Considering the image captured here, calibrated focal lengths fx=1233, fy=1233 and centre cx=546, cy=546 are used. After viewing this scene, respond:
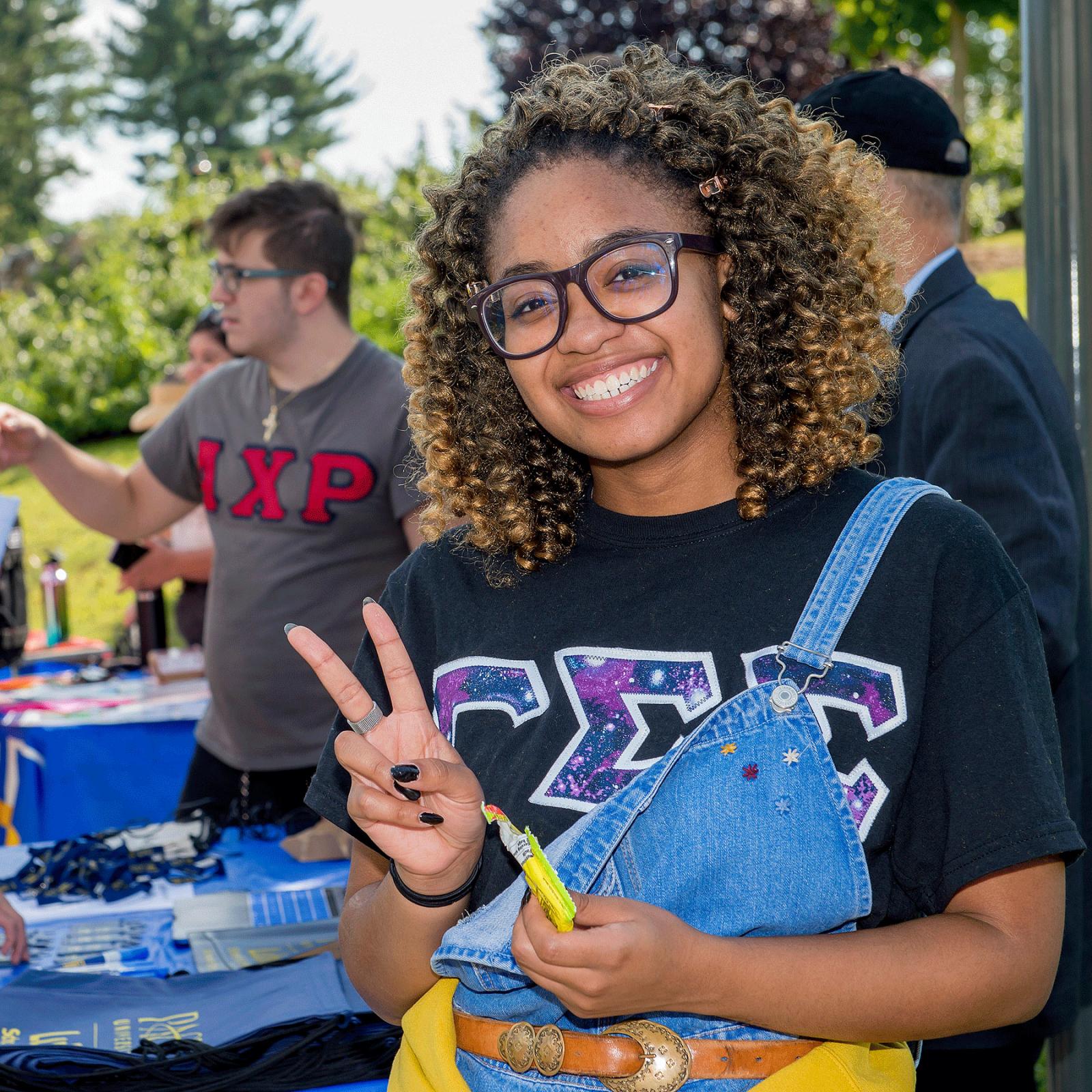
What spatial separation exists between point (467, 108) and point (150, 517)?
13.5 m

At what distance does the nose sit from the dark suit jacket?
81 centimetres

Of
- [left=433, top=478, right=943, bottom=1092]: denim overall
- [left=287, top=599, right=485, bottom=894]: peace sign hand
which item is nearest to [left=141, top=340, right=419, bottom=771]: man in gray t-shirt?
[left=287, top=599, right=485, bottom=894]: peace sign hand

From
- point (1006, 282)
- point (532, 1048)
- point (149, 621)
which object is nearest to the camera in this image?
point (532, 1048)

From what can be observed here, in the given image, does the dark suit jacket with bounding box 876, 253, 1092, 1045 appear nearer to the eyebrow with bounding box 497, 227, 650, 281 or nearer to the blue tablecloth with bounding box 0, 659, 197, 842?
the eyebrow with bounding box 497, 227, 650, 281

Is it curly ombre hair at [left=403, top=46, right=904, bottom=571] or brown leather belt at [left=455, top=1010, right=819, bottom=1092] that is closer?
brown leather belt at [left=455, top=1010, right=819, bottom=1092]

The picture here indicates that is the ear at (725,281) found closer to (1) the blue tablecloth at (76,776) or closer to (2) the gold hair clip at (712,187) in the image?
(2) the gold hair clip at (712,187)

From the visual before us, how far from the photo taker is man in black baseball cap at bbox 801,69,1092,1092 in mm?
1787

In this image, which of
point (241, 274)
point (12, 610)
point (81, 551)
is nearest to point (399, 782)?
point (241, 274)

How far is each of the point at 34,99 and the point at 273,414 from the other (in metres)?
34.7

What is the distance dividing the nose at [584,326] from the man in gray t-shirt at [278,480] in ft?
5.86

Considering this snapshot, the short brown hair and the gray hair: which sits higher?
the short brown hair

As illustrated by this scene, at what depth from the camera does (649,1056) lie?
1.05m

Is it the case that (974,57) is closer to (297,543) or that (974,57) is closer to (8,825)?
(297,543)

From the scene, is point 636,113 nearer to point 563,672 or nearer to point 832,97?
point 563,672
